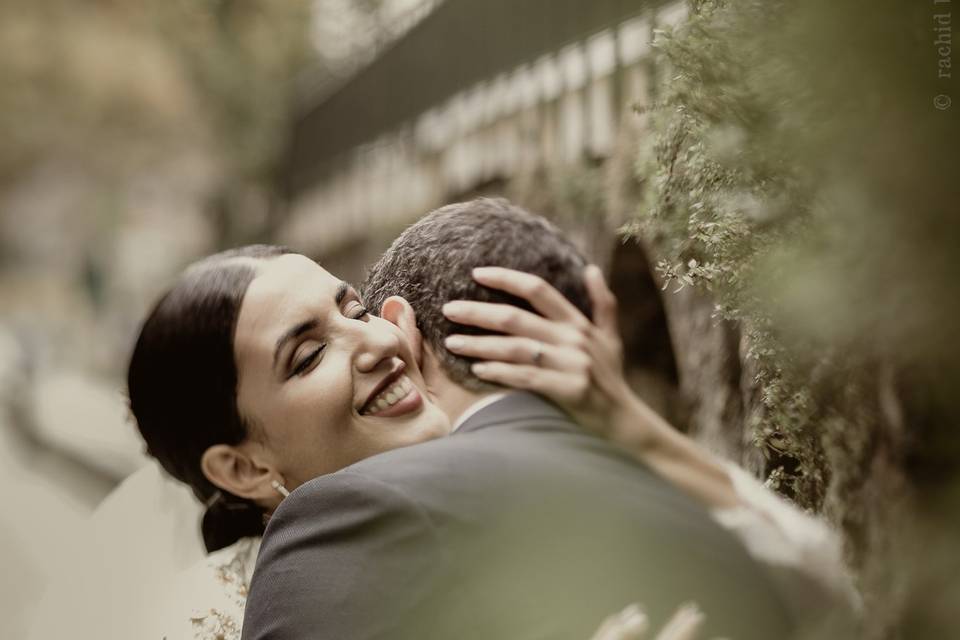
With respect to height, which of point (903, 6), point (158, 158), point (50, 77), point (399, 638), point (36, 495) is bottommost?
point (36, 495)

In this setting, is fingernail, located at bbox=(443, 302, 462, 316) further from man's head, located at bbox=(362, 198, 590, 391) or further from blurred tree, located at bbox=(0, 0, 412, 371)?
blurred tree, located at bbox=(0, 0, 412, 371)

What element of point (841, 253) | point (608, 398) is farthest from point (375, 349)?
point (841, 253)

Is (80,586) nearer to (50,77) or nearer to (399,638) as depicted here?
(399,638)

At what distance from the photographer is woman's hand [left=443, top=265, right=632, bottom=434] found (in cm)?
44

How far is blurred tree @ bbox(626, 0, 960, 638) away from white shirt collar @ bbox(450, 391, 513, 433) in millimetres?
110

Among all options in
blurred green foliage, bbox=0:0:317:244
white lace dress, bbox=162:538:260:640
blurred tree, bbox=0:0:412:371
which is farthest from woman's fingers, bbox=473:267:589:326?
blurred green foliage, bbox=0:0:317:244

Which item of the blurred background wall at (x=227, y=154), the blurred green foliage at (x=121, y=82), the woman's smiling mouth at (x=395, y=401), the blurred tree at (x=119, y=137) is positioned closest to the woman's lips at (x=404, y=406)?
the woman's smiling mouth at (x=395, y=401)

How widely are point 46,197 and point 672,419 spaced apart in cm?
163

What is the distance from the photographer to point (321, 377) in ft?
1.64

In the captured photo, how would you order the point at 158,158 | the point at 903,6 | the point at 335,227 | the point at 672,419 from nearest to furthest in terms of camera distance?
the point at 903,6 → the point at 672,419 → the point at 335,227 → the point at 158,158

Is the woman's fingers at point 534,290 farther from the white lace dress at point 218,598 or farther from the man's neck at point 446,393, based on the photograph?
the white lace dress at point 218,598

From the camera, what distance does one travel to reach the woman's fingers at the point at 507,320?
1.48ft

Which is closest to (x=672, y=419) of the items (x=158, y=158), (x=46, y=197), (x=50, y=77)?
(x=158, y=158)

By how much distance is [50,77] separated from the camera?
1.89m
